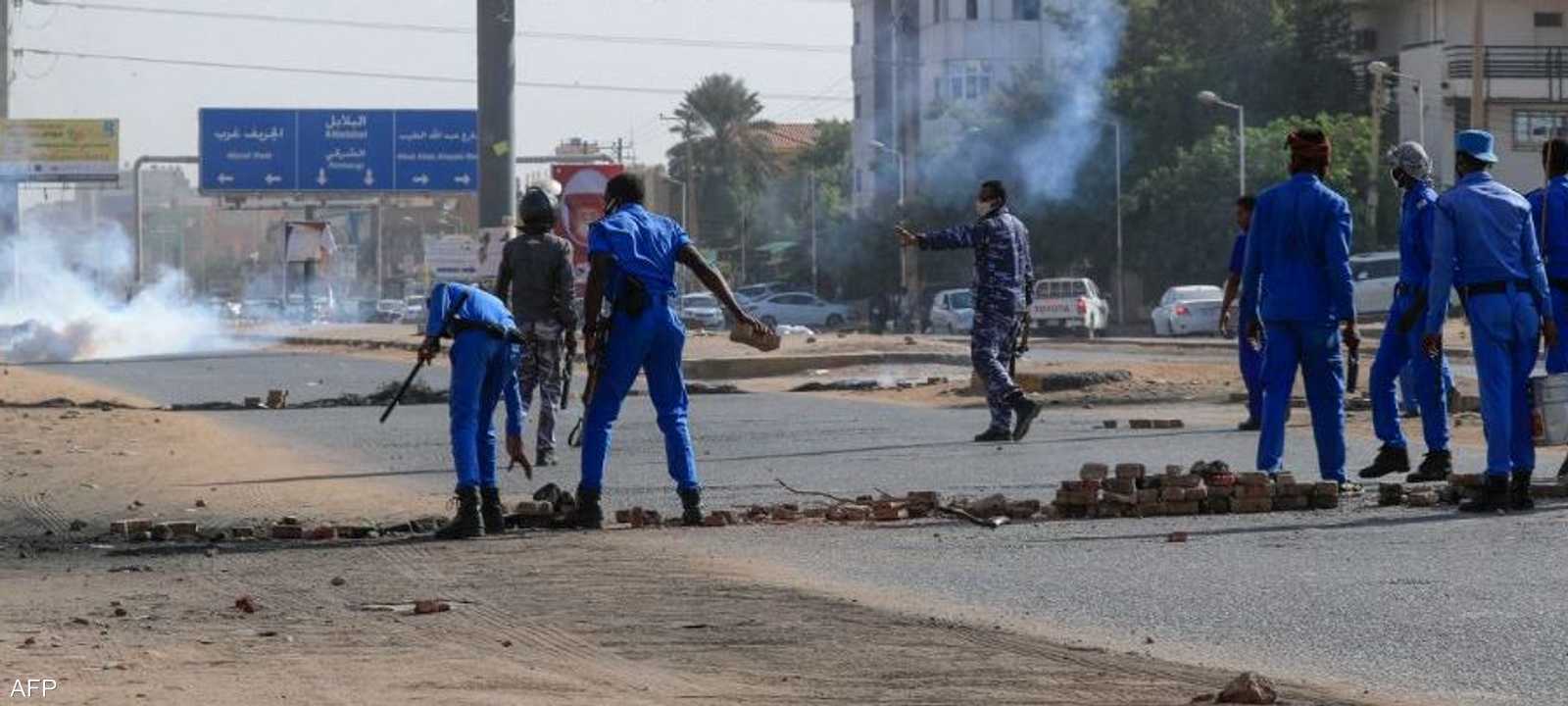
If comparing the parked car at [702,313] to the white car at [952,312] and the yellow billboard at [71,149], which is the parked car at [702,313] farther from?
the yellow billboard at [71,149]

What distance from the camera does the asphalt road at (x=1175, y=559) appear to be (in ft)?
25.8

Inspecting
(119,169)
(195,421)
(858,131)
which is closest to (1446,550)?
(195,421)

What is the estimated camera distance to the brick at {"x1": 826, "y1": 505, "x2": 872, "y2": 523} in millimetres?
12344

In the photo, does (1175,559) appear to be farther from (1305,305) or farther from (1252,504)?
(1305,305)

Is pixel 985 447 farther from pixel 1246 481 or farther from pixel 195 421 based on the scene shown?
pixel 195 421

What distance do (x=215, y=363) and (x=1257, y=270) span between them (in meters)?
34.5

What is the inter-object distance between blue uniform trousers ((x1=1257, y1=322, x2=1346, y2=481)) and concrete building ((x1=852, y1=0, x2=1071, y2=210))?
255ft

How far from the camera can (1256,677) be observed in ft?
22.4

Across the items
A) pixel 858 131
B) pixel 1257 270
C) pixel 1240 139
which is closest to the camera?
pixel 1257 270

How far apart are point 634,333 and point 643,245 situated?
0.41m

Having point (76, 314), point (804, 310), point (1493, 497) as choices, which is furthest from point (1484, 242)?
point (804, 310)

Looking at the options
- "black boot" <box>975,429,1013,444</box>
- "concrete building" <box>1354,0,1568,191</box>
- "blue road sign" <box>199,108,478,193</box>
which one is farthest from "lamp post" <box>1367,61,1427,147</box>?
"black boot" <box>975,429,1013,444</box>

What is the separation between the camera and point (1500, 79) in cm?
7219

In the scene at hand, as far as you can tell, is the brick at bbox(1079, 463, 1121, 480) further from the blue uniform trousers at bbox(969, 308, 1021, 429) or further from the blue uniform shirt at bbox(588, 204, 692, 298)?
the blue uniform trousers at bbox(969, 308, 1021, 429)
